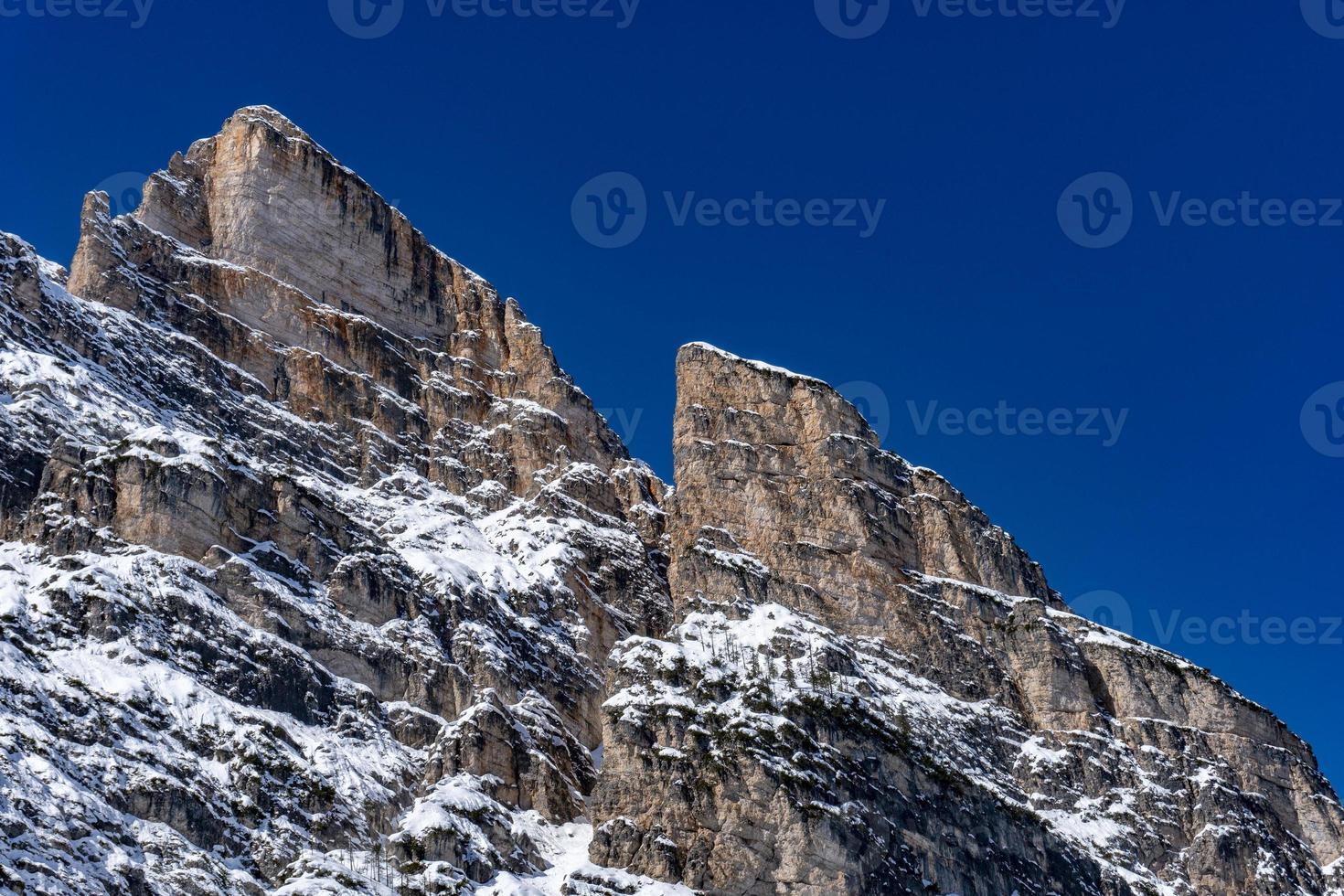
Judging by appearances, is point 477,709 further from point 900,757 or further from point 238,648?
point 900,757

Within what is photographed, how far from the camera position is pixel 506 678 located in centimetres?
17588

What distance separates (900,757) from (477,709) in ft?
136

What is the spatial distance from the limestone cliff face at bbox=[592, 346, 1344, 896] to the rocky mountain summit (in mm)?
361

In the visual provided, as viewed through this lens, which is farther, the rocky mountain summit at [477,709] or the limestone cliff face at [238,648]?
the rocky mountain summit at [477,709]

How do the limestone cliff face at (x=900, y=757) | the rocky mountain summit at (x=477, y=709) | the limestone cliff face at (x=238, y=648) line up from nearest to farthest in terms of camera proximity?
the limestone cliff face at (x=238, y=648), the rocky mountain summit at (x=477, y=709), the limestone cliff face at (x=900, y=757)

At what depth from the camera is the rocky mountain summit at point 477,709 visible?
14162 cm

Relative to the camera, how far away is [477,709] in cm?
16550

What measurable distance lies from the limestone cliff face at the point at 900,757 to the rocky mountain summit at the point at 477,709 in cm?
36

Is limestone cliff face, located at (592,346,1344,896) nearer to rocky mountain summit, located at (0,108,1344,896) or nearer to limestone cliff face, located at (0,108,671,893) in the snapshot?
rocky mountain summit, located at (0,108,1344,896)

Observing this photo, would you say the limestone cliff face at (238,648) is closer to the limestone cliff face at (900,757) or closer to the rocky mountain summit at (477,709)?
the rocky mountain summit at (477,709)

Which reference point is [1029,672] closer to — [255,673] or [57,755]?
[255,673]

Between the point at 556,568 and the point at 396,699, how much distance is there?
33.8m

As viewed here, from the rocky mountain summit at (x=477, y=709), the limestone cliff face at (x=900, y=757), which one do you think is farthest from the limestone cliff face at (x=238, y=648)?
the limestone cliff face at (x=900, y=757)

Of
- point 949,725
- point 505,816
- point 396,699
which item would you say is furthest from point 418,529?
point 949,725
